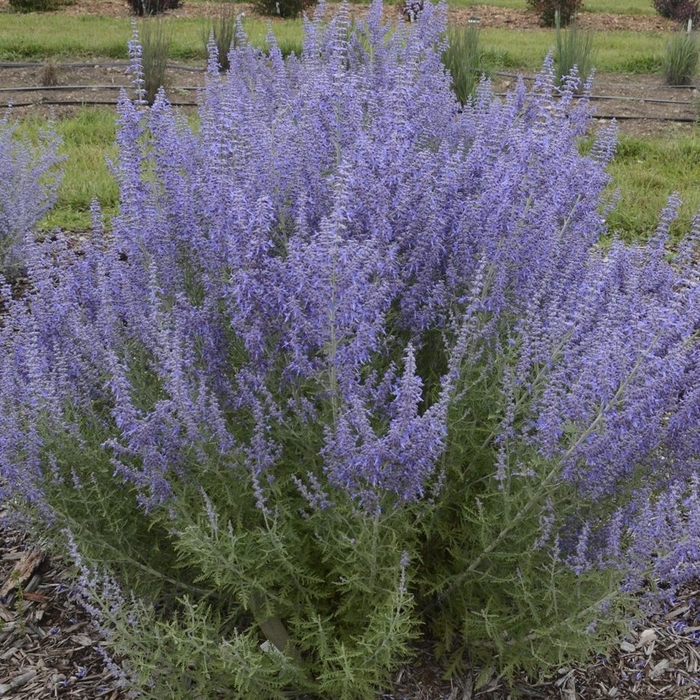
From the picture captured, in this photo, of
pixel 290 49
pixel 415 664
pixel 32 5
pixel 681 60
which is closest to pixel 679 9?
pixel 681 60

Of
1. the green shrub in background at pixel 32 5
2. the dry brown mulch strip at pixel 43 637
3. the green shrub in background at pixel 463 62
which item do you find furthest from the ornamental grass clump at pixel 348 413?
the green shrub in background at pixel 32 5

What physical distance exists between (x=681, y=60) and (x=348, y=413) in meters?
11.8

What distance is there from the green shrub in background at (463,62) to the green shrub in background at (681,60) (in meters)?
3.89

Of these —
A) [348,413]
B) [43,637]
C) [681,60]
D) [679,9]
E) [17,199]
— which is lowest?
[43,637]

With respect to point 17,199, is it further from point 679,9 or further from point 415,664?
point 679,9

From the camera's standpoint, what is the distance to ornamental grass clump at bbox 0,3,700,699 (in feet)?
7.61

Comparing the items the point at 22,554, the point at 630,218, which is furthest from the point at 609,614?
the point at 630,218

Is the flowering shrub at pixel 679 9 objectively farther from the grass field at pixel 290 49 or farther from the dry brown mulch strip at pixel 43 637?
the dry brown mulch strip at pixel 43 637

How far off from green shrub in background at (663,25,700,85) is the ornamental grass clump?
10.1 meters

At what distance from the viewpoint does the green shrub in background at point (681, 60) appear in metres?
12.0

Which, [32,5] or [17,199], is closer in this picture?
[17,199]

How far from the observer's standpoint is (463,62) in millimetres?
9008

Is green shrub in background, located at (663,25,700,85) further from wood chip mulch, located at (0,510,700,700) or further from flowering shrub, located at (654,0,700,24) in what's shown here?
wood chip mulch, located at (0,510,700,700)

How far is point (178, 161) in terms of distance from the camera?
3.30 m
